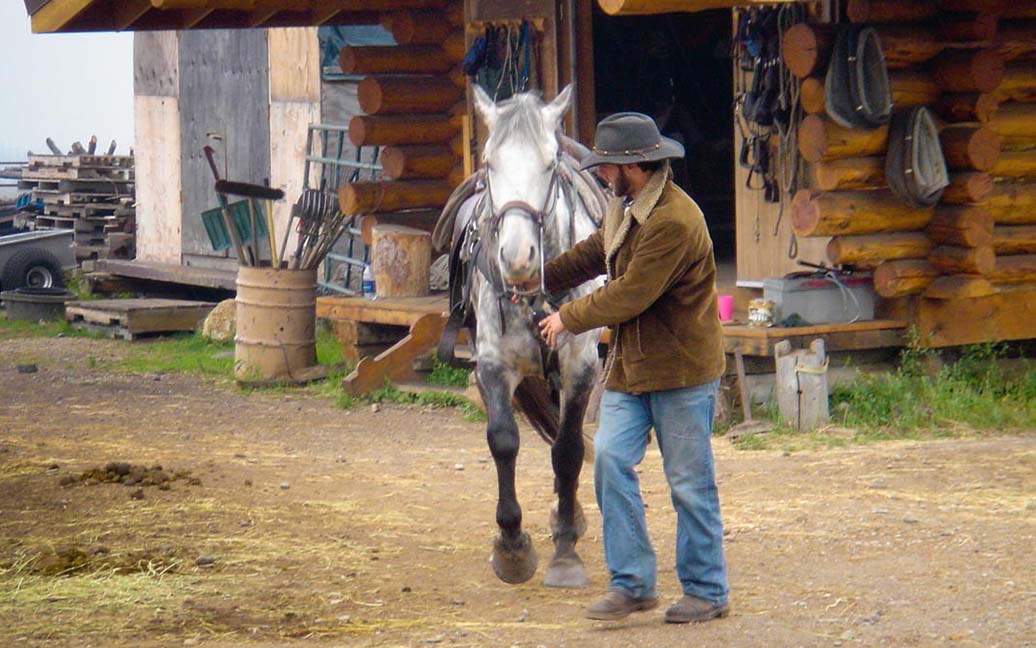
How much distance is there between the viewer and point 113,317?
1666 centimetres

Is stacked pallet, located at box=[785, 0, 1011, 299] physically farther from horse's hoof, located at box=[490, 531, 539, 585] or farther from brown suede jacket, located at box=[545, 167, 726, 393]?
brown suede jacket, located at box=[545, 167, 726, 393]

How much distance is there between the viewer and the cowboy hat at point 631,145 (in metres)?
5.57

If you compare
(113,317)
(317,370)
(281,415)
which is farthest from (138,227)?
(281,415)

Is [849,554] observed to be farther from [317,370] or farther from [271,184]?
[271,184]

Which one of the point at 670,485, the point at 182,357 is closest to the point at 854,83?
the point at 670,485

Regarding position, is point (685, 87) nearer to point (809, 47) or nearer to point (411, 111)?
point (411, 111)

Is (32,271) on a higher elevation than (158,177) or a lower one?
lower

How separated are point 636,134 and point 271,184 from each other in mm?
11986

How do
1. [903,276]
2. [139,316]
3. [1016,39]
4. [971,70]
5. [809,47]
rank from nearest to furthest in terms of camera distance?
1. [809,47]
2. [971,70]
3. [903,276]
4. [1016,39]
5. [139,316]

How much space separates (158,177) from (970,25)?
1238 centimetres

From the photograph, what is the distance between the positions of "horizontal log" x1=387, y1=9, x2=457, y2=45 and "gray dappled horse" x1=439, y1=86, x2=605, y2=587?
22.3 feet

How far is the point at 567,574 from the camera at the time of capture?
251 inches

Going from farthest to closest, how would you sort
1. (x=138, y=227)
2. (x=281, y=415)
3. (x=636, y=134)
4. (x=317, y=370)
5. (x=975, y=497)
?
1. (x=138, y=227)
2. (x=317, y=370)
3. (x=281, y=415)
4. (x=975, y=497)
5. (x=636, y=134)

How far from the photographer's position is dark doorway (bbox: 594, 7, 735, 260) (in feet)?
50.4
